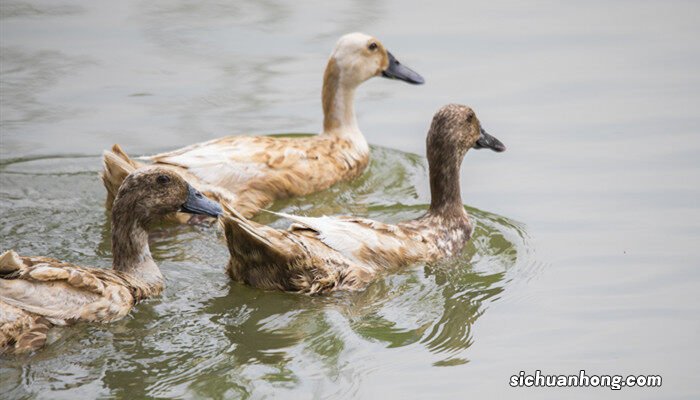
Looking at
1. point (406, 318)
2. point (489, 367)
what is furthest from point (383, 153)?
point (489, 367)

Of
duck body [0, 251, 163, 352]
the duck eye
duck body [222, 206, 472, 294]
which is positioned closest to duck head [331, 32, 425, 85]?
duck body [222, 206, 472, 294]

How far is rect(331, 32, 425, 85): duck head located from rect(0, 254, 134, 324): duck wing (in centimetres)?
437

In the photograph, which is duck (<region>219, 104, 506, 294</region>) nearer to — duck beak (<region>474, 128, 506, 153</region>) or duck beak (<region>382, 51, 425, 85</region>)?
duck beak (<region>474, 128, 506, 153</region>)

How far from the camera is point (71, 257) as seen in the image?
9.88 metres

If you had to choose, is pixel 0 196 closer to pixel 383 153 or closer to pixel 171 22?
pixel 383 153

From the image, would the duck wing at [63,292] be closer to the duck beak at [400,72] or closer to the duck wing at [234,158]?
the duck wing at [234,158]

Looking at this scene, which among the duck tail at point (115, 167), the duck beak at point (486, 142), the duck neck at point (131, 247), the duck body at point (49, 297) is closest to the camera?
the duck body at point (49, 297)

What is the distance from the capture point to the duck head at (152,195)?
30.3 ft

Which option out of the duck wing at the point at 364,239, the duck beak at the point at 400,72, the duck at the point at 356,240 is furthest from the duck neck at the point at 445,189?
the duck beak at the point at 400,72

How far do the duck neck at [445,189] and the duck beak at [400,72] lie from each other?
2.39 metres

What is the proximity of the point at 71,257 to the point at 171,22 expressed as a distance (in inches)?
234

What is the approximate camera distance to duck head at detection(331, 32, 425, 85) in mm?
12359

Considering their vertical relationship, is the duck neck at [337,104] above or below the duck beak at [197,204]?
above

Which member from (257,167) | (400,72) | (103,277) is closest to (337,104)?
(400,72)
